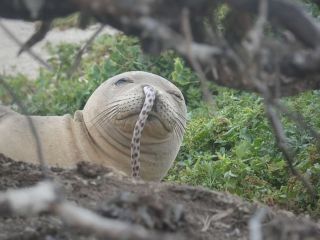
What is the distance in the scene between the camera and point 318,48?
104 inches

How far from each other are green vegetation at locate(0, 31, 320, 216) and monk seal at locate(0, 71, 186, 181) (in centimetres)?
42

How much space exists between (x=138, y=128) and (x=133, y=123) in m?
0.09

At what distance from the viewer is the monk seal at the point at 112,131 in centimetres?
583

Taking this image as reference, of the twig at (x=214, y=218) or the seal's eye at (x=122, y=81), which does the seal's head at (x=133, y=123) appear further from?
the twig at (x=214, y=218)

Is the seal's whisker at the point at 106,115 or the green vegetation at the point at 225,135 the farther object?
the green vegetation at the point at 225,135

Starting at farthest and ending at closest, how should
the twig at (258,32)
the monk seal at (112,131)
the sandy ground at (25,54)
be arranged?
the sandy ground at (25,54), the monk seal at (112,131), the twig at (258,32)

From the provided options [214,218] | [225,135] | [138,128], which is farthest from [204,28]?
[225,135]

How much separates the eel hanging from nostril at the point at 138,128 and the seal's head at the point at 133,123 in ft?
0.16

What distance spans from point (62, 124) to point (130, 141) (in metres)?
0.52

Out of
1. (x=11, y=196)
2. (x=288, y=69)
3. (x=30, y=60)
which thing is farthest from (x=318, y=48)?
(x=30, y=60)

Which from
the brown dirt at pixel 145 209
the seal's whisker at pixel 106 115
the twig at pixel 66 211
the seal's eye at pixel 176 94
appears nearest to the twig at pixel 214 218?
the brown dirt at pixel 145 209

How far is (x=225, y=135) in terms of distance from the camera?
23.2 feet

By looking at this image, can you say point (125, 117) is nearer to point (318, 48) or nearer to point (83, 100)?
point (83, 100)

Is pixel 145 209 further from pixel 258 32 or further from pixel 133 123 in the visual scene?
pixel 133 123
